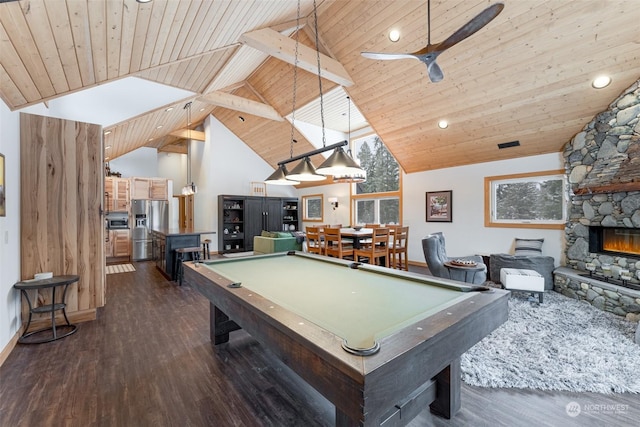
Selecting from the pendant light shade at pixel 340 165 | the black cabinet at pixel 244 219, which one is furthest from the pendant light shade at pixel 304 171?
the black cabinet at pixel 244 219

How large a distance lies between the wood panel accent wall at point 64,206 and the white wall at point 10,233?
10 cm

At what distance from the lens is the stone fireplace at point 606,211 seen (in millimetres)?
3670

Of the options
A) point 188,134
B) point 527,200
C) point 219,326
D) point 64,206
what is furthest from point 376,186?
point 64,206

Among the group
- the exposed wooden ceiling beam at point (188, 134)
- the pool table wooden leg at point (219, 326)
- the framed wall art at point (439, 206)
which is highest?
the exposed wooden ceiling beam at point (188, 134)

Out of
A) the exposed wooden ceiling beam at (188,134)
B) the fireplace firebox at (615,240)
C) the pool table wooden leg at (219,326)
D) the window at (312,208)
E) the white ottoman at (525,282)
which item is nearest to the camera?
the pool table wooden leg at (219,326)

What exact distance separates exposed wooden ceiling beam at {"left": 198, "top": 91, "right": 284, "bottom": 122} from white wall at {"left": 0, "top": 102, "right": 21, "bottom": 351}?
3567 millimetres

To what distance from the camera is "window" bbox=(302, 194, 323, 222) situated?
9.88m

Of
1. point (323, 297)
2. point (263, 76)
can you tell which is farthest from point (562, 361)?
point (263, 76)

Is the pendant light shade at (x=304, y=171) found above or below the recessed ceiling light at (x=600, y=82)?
below

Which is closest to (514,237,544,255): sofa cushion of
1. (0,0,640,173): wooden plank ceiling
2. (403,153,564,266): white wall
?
(403,153,564,266): white wall

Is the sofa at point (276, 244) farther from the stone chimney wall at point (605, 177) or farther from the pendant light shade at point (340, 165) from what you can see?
the stone chimney wall at point (605, 177)

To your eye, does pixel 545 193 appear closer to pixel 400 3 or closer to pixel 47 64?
pixel 400 3

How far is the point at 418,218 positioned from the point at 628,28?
175 inches

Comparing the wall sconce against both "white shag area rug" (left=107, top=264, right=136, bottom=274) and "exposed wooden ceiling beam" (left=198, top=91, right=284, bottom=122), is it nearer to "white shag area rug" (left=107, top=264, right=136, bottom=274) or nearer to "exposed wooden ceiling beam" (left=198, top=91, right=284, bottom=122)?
"exposed wooden ceiling beam" (left=198, top=91, right=284, bottom=122)
